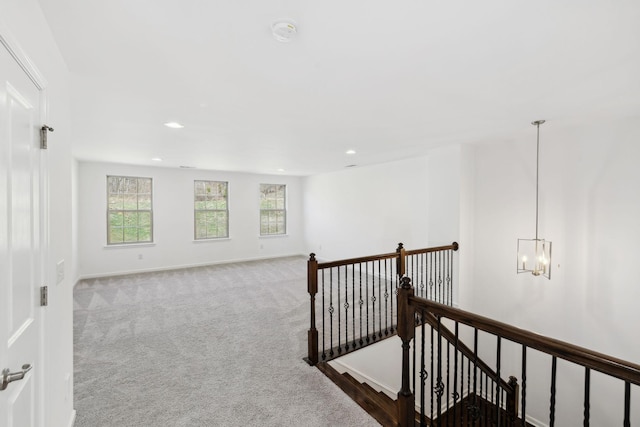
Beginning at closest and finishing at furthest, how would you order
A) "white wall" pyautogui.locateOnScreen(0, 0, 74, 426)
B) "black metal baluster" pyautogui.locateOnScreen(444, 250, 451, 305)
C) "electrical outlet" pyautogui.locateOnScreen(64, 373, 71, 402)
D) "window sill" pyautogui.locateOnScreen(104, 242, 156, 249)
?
"white wall" pyautogui.locateOnScreen(0, 0, 74, 426), "electrical outlet" pyautogui.locateOnScreen(64, 373, 71, 402), "black metal baluster" pyautogui.locateOnScreen(444, 250, 451, 305), "window sill" pyautogui.locateOnScreen(104, 242, 156, 249)

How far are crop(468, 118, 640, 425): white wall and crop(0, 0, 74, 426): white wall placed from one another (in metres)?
4.39

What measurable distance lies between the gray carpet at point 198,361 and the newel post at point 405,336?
28 cm

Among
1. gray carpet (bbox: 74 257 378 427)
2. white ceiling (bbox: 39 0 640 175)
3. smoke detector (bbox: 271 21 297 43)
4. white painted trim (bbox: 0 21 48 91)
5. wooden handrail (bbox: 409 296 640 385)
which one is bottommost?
gray carpet (bbox: 74 257 378 427)

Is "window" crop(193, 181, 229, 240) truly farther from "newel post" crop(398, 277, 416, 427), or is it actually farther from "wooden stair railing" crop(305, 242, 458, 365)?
"newel post" crop(398, 277, 416, 427)

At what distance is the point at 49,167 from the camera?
1.55 metres

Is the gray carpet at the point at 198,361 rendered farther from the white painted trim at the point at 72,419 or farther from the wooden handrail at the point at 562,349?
the wooden handrail at the point at 562,349

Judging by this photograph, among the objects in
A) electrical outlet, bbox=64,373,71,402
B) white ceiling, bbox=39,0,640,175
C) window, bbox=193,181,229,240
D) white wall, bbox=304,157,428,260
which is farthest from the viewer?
window, bbox=193,181,229,240

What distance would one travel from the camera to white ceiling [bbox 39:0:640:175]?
4.72 ft

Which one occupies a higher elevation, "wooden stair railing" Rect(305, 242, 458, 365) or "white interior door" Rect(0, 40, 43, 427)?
"white interior door" Rect(0, 40, 43, 427)

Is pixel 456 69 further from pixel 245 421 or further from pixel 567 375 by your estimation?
pixel 567 375

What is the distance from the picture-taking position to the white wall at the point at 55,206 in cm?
132

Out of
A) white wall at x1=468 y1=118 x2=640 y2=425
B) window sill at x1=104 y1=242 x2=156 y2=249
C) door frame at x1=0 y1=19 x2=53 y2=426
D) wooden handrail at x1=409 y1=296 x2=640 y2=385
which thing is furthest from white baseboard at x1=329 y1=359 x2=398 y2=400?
window sill at x1=104 y1=242 x2=156 y2=249

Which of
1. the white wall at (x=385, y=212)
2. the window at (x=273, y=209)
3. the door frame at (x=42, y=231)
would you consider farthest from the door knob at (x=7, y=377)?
the window at (x=273, y=209)

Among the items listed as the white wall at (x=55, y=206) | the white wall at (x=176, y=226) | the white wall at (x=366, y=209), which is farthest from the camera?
the white wall at (x=176, y=226)
